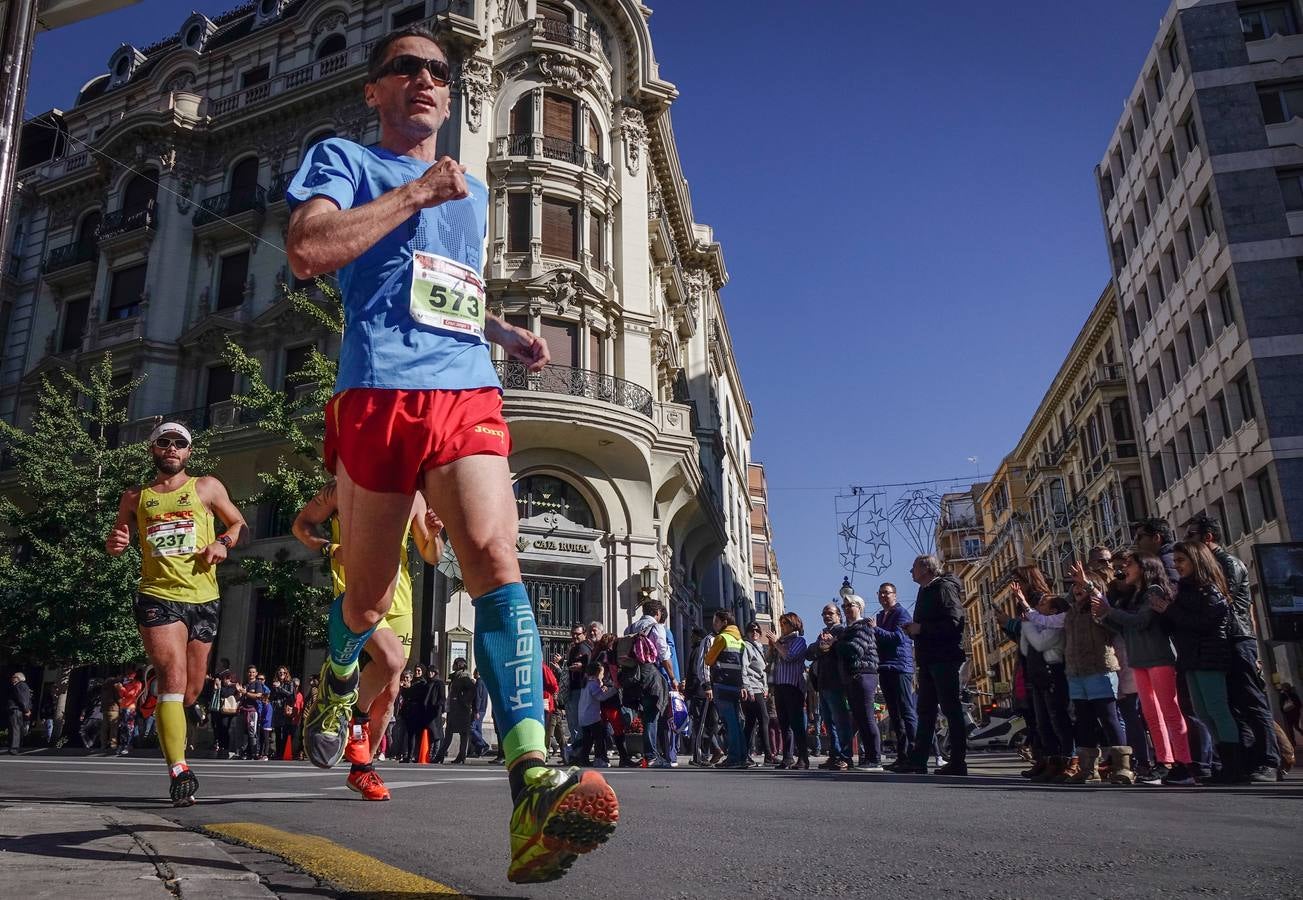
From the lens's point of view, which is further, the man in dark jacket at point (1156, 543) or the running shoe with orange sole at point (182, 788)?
the man in dark jacket at point (1156, 543)

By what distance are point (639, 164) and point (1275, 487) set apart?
69.5ft

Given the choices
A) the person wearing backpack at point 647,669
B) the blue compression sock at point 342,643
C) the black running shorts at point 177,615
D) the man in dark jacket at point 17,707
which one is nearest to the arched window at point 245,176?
the man in dark jacket at point 17,707

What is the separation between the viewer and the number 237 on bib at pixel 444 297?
3.03 m

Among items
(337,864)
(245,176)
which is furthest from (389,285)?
(245,176)

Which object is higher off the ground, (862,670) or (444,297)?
(444,297)

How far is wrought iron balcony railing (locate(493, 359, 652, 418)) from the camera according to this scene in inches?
968

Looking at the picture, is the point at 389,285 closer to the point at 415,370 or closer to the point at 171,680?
the point at 415,370

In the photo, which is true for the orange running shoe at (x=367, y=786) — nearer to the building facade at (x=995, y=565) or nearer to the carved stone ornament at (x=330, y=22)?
the carved stone ornament at (x=330, y=22)

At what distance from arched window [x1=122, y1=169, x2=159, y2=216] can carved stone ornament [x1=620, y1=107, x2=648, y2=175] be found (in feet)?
48.3

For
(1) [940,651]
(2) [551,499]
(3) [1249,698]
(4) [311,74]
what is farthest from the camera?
(4) [311,74]

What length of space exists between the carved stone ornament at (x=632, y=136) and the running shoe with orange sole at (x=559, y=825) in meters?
28.7

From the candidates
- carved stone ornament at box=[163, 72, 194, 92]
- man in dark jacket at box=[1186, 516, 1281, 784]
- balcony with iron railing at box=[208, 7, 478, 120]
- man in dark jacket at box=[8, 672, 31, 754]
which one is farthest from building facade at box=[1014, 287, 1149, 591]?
carved stone ornament at box=[163, 72, 194, 92]

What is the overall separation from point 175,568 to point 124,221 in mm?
30928

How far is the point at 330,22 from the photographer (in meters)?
31.6
